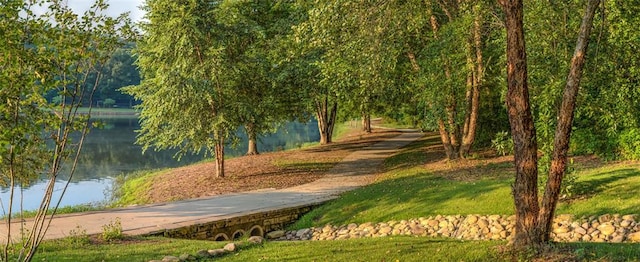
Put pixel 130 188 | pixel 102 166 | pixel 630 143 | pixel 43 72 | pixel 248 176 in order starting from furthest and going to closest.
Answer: pixel 102 166 < pixel 130 188 < pixel 248 176 < pixel 630 143 < pixel 43 72

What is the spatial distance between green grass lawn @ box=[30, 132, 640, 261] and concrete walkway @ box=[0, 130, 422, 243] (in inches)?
45.3

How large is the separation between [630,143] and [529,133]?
1205 centimetres

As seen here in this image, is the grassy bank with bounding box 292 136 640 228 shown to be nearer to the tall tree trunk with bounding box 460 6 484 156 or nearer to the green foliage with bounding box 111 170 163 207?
the tall tree trunk with bounding box 460 6 484 156

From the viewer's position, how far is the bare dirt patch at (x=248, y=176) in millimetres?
19609

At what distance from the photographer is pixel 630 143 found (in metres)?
16.7

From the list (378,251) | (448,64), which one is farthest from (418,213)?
(448,64)

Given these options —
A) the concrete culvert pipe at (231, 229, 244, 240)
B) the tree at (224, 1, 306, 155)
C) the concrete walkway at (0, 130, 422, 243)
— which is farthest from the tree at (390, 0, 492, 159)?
the concrete culvert pipe at (231, 229, 244, 240)

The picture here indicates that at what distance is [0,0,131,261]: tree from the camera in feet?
19.2

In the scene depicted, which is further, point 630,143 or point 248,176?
point 248,176

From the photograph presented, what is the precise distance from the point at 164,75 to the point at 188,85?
3.33 ft

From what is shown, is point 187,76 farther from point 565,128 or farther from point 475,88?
point 565,128

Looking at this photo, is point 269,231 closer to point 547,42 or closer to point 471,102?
point 547,42

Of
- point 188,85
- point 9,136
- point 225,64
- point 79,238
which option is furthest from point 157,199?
point 9,136

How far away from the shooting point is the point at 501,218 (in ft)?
41.3
